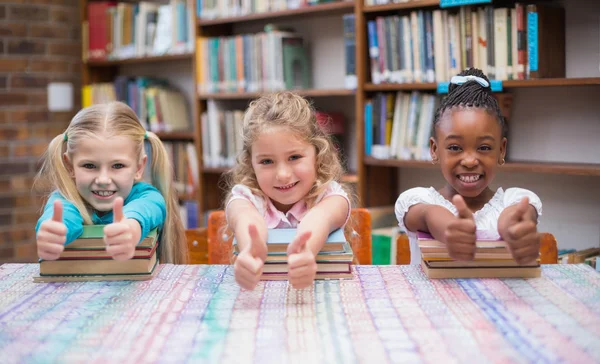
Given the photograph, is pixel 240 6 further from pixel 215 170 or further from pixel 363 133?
pixel 363 133

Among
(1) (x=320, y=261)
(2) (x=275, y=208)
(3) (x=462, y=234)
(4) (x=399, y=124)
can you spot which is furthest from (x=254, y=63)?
(3) (x=462, y=234)

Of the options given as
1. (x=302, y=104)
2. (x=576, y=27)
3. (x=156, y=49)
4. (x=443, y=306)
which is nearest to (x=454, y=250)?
(x=443, y=306)

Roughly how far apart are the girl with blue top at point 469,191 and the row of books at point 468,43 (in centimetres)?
122

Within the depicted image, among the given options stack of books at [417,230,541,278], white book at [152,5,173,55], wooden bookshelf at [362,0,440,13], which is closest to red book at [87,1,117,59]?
white book at [152,5,173,55]

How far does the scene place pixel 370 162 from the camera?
3227 mm

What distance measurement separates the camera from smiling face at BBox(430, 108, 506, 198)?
1.47 m

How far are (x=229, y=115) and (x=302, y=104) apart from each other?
6.93ft

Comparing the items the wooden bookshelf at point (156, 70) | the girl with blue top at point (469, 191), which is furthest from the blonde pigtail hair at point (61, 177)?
the wooden bookshelf at point (156, 70)

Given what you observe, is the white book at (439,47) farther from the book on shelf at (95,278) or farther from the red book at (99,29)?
the red book at (99,29)

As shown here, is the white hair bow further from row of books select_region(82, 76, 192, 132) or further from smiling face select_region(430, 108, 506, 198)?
row of books select_region(82, 76, 192, 132)

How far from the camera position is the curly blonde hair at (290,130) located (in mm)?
1601

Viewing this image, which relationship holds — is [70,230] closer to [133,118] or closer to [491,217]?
[133,118]

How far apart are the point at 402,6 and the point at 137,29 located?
1.89m

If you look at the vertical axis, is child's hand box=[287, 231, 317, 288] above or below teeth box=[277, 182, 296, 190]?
below
